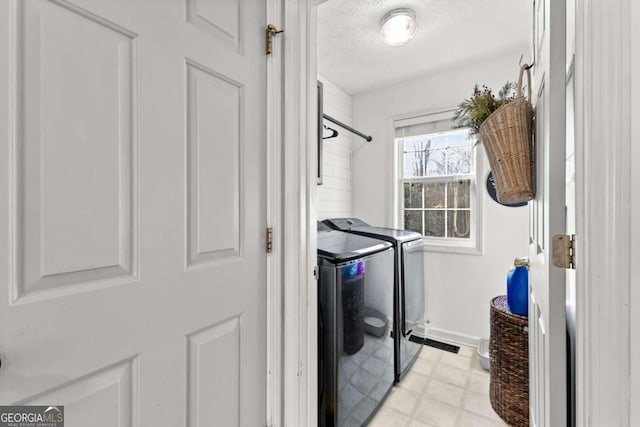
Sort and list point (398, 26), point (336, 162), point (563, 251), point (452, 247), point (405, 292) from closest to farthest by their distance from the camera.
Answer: point (563, 251) → point (398, 26) → point (405, 292) → point (452, 247) → point (336, 162)

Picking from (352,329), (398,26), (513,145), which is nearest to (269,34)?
(513,145)

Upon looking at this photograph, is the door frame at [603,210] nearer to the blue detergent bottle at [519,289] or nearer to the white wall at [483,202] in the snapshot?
the blue detergent bottle at [519,289]

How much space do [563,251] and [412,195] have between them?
229 cm

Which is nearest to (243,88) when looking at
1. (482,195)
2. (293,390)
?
(293,390)

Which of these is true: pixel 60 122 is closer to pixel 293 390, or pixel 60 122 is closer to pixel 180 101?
pixel 180 101

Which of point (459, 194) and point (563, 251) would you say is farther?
point (459, 194)

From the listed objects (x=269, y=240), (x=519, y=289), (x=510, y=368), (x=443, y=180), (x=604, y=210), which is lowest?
(x=510, y=368)

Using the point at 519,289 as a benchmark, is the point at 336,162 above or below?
above

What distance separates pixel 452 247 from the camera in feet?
8.80

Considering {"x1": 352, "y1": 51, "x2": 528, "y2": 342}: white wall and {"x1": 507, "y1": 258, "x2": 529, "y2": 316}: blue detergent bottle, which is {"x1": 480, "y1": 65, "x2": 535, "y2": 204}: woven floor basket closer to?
{"x1": 507, "y1": 258, "x2": 529, "y2": 316}: blue detergent bottle

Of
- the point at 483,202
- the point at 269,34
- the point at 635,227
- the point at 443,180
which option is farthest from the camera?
the point at 443,180

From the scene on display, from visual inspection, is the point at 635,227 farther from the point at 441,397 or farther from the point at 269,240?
the point at 441,397

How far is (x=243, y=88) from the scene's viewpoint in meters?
1.08

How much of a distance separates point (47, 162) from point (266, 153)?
0.67 meters
